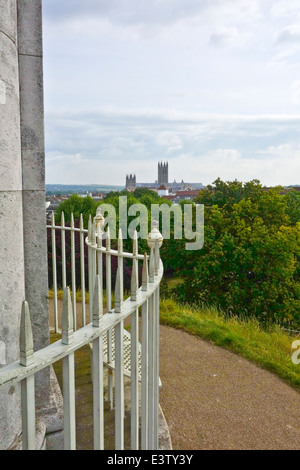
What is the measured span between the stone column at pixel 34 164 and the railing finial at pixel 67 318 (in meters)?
1.70

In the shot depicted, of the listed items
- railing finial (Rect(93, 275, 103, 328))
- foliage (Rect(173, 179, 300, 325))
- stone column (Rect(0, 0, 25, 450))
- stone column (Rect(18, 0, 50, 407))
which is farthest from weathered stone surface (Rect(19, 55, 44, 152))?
foliage (Rect(173, 179, 300, 325))

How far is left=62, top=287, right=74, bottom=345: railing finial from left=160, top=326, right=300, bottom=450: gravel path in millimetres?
2938

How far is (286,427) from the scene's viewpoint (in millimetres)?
4160

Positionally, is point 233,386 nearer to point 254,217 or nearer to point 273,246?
point 273,246

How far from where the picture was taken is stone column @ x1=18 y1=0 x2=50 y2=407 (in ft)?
9.29

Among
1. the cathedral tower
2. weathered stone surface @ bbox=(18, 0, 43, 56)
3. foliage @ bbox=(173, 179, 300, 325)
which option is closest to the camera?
weathered stone surface @ bbox=(18, 0, 43, 56)

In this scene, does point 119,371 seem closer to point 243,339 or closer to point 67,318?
point 67,318

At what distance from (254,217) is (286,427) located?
15.3 meters

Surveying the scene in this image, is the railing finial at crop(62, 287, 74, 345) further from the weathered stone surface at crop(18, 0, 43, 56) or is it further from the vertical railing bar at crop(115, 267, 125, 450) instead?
the weathered stone surface at crop(18, 0, 43, 56)

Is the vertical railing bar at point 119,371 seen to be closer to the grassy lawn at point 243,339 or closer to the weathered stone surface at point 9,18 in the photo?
the weathered stone surface at point 9,18

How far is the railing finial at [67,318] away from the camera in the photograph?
53.6 inches

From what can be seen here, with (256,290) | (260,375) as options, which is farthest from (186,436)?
(256,290)

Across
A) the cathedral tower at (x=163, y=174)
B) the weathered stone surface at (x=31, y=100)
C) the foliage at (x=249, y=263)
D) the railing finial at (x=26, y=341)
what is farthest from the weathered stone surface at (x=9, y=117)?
the cathedral tower at (x=163, y=174)

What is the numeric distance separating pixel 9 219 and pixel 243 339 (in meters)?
5.11
